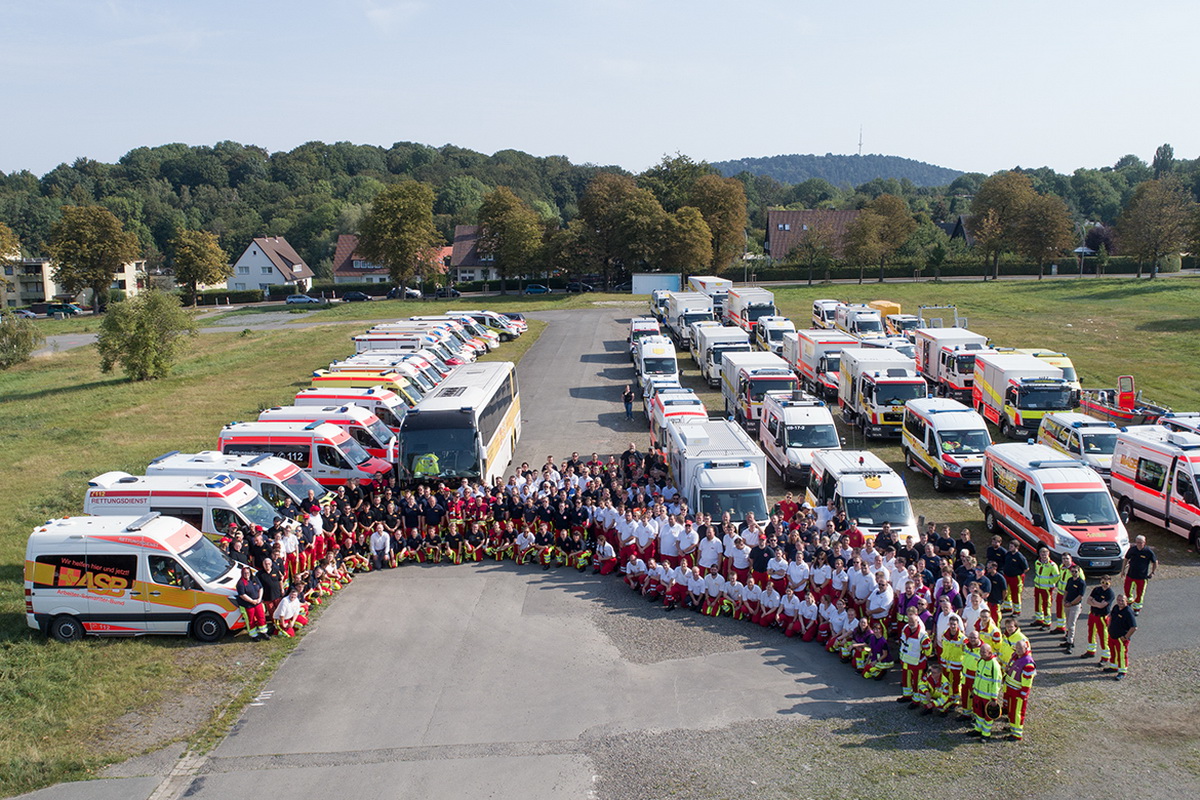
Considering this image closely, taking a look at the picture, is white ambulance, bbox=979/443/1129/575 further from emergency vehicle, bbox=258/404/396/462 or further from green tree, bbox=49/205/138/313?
green tree, bbox=49/205/138/313

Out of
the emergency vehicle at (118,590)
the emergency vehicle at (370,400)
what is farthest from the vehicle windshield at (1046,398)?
the emergency vehicle at (118,590)

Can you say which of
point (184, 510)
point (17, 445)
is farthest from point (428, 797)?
point (17, 445)

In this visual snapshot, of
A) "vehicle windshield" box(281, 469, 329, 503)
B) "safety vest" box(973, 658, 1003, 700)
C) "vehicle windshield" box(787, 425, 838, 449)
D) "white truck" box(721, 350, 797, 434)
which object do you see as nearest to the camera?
"safety vest" box(973, 658, 1003, 700)

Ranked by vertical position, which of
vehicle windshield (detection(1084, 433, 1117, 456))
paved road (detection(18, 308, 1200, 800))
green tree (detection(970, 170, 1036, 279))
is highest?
green tree (detection(970, 170, 1036, 279))

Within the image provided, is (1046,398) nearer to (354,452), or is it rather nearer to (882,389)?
(882,389)

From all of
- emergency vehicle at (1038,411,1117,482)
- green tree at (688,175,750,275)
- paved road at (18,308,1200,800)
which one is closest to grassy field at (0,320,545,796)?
paved road at (18,308,1200,800)

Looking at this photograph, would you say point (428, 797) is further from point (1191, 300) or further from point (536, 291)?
point (536, 291)

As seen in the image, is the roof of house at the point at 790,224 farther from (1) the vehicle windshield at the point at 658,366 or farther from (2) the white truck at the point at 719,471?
(2) the white truck at the point at 719,471
